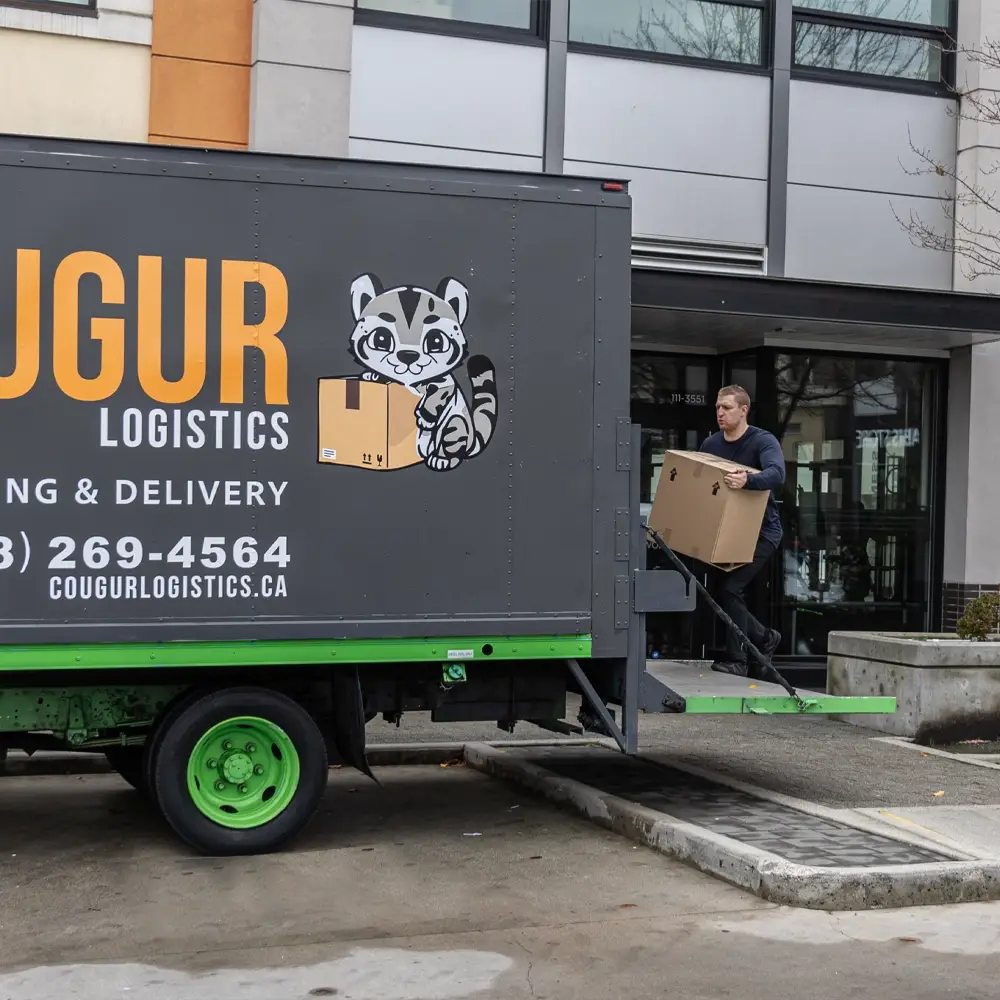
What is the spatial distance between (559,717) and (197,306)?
3013mm

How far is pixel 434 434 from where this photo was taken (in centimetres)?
720

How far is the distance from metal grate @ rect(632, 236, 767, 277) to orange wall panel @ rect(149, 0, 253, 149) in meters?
3.76

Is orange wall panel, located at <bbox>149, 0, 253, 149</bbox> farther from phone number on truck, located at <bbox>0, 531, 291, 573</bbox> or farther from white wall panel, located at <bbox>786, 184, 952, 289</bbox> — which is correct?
phone number on truck, located at <bbox>0, 531, 291, 573</bbox>

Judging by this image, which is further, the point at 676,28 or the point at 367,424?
the point at 676,28

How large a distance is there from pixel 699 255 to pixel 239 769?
7814 mm

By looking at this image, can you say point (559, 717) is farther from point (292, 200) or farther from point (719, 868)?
point (292, 200)

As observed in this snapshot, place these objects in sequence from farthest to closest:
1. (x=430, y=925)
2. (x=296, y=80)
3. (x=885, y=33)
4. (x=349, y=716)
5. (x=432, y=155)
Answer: (x=885, y=33) < (x=432, y=155) < (x=296, y=80) < (x=349, y=716) < (x=430, y=925)

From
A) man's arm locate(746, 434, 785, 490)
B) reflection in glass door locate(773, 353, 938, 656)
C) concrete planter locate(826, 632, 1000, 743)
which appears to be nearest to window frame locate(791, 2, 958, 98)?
reflection in glass door locate(773, 353, 938, 656)

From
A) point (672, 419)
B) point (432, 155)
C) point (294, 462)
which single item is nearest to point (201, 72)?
point (432, 155)

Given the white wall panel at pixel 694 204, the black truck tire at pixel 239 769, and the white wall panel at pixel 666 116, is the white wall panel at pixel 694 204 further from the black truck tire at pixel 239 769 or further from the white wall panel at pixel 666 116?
the black truck tire at pixel 239 769

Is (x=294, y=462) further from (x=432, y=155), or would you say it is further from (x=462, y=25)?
(x=462, y=25)

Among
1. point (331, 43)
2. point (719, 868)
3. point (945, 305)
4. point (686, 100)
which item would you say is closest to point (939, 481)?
point (945, 305)

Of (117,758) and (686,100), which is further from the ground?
(686,100)

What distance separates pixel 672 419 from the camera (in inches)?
555
